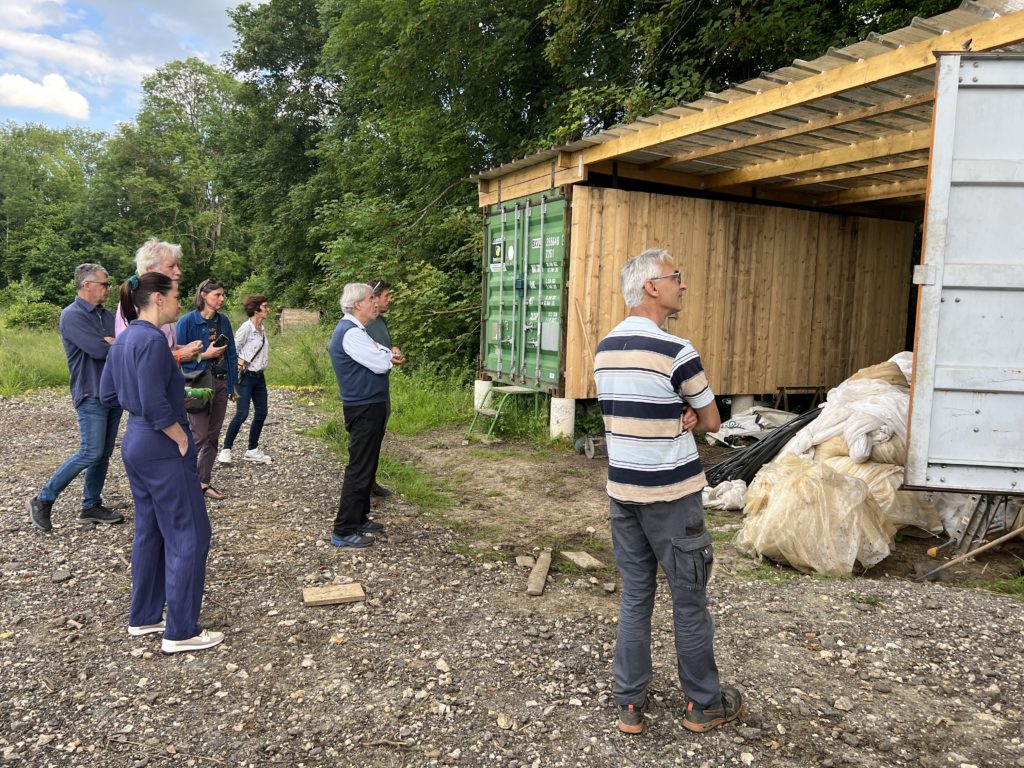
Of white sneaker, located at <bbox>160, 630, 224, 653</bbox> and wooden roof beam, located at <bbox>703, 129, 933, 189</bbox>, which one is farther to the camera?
wooden roof beam, located at <bbox>703, 129, 933, 189</bbox>

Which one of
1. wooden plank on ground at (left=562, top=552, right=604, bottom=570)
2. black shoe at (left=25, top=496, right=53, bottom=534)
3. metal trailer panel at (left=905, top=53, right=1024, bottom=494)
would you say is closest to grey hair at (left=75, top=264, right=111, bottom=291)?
black shoe at (left=25, top=496, right=53, bottom=534)

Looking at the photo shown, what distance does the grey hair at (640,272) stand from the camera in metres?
2.86

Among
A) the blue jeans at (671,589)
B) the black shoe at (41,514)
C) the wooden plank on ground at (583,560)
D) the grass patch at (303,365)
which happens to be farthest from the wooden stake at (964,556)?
the grass patch at (303,365)

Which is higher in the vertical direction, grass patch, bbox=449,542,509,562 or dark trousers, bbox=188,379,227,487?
dark trousers, bbox=188,379,227,487

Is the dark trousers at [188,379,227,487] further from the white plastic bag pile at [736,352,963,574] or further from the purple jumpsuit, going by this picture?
the white plastic bag pile at [736,352,963,574]

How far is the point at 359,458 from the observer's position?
17.1 ft

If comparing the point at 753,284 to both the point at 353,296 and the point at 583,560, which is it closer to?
the point at 583,560

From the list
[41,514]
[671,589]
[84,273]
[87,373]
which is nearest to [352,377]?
[87,373]

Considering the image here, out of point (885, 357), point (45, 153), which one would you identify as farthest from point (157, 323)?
point (45, 153)

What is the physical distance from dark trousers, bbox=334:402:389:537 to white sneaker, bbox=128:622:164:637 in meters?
1.60

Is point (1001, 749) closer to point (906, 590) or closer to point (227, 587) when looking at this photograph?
point (906, 590)

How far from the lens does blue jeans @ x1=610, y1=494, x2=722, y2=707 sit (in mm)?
2820

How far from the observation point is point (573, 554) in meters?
5.19

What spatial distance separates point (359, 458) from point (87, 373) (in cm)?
204
